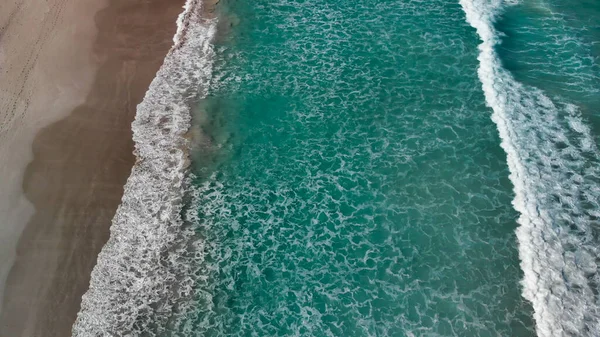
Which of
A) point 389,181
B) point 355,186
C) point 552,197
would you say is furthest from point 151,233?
point 552,197

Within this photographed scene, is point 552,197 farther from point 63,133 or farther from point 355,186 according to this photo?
point 63,133

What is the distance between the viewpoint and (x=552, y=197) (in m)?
16.7

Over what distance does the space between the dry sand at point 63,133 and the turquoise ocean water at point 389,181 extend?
1447 millimetres

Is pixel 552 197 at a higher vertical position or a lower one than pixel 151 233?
higher

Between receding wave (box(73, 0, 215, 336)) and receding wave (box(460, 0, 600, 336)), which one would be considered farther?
receding wave (box(460, 0, 600, 336))

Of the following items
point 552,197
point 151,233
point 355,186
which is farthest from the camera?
point 355,186

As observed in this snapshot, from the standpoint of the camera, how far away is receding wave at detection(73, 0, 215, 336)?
45.9 feet

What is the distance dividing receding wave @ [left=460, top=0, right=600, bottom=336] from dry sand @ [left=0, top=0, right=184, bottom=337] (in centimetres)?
1294

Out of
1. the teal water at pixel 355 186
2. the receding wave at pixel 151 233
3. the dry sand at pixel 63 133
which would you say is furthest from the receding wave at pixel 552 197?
the dry sand at pixel 63 133

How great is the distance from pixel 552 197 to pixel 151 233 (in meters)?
12.9

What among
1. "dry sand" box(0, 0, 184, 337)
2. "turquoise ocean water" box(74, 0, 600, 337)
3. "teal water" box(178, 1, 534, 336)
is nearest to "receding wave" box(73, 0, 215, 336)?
"turquoise ocean water" box(74, 0, 600, 337)

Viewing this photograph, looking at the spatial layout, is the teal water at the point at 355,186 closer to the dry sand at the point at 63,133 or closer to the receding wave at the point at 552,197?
the receding wave at the point at 552,197

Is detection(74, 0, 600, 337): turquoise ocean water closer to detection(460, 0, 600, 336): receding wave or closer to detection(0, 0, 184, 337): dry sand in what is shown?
detection(460, 0, 600, 336): receding wave

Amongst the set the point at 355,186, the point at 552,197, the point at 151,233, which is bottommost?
the point at 151,233
